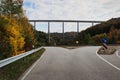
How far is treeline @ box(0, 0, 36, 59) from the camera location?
39.4 meters

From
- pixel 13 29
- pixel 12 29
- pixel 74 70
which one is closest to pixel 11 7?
pixel 13 29

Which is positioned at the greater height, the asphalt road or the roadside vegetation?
the roadside vegetation

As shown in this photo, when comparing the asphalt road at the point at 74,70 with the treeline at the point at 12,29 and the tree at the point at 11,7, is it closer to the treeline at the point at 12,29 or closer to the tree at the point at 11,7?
the treeline at the point at 12,29

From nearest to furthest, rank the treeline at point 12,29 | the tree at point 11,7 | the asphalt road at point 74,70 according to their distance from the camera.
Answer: the asphalt road at point 74,70
the treeline at point 12,29
the tree at point 11,7

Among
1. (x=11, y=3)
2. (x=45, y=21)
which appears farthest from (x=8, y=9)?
(x=45, y=21)

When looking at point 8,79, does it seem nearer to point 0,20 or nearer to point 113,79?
point 113,79

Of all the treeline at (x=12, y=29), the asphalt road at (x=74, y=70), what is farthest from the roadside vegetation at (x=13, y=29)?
the asphalt road at (x=74, y=70)

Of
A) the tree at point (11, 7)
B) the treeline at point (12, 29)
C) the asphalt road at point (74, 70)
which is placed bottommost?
the asphalt road at point (74, 70)

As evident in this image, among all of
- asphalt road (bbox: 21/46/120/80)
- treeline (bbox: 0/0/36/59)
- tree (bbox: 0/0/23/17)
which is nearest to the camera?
asphalt road (bbox: 21/46/120/80)

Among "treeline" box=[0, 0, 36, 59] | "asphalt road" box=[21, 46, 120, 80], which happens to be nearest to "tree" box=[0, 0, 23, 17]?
"treeline" box=[0, 0, 36, 59]

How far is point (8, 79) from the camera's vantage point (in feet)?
47.7

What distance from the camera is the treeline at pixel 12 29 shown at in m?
39.4

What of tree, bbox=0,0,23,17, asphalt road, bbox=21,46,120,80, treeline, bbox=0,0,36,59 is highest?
tree, bbox=0,0,23,17

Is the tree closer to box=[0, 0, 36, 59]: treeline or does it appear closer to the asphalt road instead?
box=[0, 0, 36, 59]: treeline
